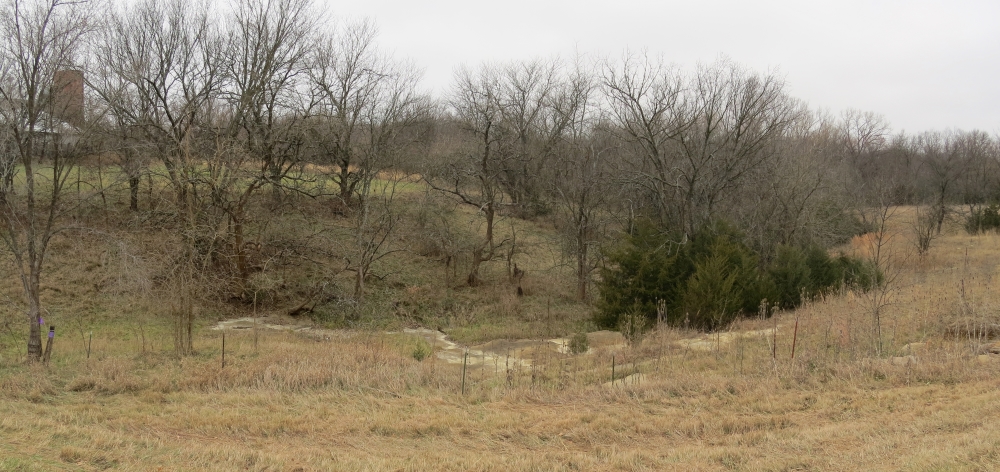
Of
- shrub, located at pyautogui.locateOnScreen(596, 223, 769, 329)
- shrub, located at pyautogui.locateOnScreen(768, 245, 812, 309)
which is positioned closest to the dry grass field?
shrub, located at pyautogui.locateOnScreen(596, 223, 769, 329)

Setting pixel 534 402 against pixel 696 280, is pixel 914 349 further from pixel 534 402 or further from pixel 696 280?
pixel 696 280

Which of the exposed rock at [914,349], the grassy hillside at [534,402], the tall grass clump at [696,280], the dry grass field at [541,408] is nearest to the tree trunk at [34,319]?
the grassy hillside at [534,402]

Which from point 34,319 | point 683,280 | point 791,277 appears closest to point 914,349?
point 683,280

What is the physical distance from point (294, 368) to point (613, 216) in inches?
697

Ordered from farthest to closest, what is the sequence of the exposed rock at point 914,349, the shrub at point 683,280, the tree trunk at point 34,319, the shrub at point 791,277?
the shrub at point 791,277
the shrub at point 683,280
the tree trunk at point 34,319
the exposed rock at point 914,349

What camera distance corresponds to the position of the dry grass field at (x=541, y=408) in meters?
6.39

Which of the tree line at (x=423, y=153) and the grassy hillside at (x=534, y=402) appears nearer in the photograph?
the grassy hillside at (x=534, y=402)

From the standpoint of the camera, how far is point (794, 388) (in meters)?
8.85

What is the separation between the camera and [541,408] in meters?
8.59

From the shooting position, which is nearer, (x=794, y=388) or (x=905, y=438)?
(x=905, y=438)

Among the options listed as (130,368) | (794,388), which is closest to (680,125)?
(794,388)

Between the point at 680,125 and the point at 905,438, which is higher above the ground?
the point at 680,125

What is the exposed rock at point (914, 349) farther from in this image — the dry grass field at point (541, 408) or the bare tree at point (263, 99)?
the bare tree at point (263, 99)

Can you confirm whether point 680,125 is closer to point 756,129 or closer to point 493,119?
point 756,129
